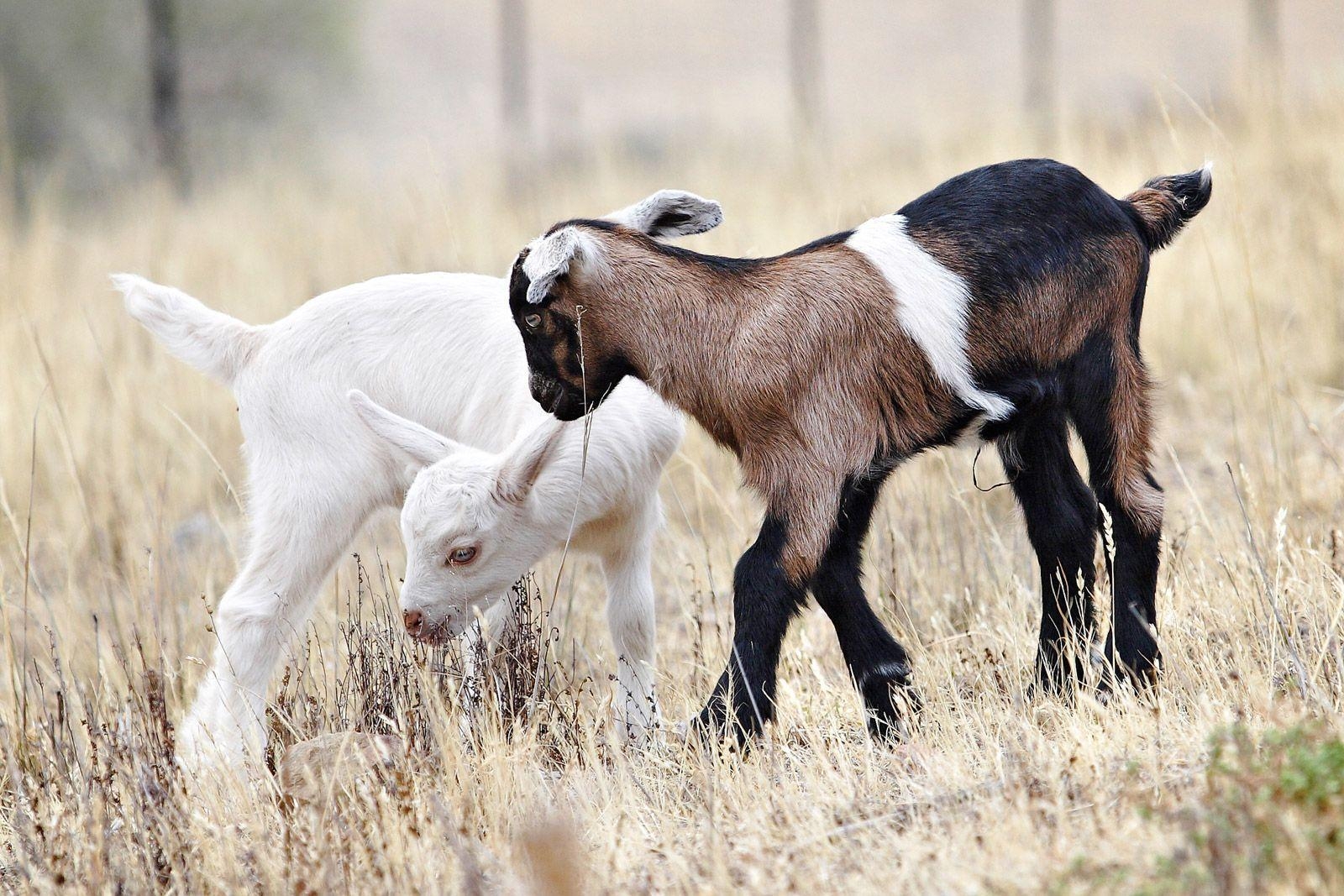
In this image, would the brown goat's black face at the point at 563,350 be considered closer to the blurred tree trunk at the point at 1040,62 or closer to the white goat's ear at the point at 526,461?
the white goat's ear at the point at 526,461

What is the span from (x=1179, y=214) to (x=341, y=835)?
2763mm

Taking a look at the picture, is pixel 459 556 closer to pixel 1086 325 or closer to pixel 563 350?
pixel 563 350

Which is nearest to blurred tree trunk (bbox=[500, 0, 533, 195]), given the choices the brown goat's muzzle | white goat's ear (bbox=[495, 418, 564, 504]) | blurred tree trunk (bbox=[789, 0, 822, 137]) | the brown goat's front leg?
blurred tree trunk (bbox=[789, 0, 822, 137])

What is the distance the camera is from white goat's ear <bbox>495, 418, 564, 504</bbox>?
3.69 meters

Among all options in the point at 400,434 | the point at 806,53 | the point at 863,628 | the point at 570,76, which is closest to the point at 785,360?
the point at 863,628

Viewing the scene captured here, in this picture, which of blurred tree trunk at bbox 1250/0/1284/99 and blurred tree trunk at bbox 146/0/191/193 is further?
blurred tree trunk at bbox 146/0/191/193

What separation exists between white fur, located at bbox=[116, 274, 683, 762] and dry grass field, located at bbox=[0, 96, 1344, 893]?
9.0 inches

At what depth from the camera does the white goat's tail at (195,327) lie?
468 centimetres

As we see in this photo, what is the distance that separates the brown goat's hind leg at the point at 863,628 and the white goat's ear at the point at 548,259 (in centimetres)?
98

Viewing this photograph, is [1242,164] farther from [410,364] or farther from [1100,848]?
[1100,848]

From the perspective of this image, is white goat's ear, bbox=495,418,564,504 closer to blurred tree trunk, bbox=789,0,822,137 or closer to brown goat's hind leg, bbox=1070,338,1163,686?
brown goat's hind leg, bbox=1070,338,1163,686

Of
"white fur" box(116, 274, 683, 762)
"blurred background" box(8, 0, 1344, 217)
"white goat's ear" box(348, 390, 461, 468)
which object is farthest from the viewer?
"blurred background" box(8, 0, 1344, 217)

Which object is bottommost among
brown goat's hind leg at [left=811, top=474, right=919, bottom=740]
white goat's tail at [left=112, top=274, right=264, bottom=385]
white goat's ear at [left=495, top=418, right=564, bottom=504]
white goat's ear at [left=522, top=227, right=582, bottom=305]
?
brown goat's hind leg at [left=811, top=474, right=919, bottom=740]

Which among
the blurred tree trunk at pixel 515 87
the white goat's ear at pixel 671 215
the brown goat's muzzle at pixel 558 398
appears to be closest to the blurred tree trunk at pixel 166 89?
the blurred tree trunk at pixel 515 87
